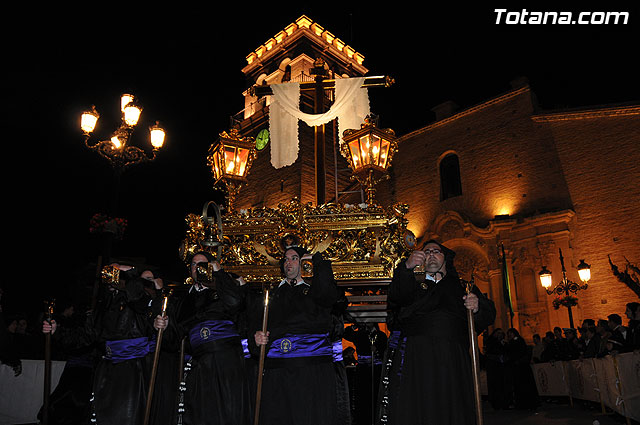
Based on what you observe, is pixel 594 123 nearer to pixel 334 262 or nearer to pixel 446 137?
pixel 446 137

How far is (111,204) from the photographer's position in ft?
32.1

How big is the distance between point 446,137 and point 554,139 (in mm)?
4752

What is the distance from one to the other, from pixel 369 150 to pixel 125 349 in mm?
4489

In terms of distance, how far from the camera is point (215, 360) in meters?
4.82

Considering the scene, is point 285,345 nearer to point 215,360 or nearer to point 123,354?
point 215,360

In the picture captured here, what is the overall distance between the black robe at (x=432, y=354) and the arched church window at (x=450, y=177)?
1842cm

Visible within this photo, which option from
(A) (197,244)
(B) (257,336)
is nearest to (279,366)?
(B) (257,336)

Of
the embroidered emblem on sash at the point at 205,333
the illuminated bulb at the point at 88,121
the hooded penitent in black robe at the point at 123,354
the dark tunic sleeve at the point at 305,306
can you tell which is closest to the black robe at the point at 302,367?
the dark tunic sleeve at the point at 305,306

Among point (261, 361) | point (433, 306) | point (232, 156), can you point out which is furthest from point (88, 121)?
point (433, 306)

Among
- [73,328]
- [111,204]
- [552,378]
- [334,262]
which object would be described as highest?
[111,204]

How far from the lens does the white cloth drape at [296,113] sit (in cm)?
909

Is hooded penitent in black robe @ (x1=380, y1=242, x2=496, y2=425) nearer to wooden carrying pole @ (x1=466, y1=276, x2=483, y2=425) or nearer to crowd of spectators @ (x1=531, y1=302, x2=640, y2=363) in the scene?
wooden carrying pole @ (x1=466, y1=276, x2=483, y2=425)

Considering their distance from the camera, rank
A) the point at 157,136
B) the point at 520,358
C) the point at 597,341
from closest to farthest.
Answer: the point at 597,341 → the point at 157,136 → the point at 520,358

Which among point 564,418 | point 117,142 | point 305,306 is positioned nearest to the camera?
point 305,306
